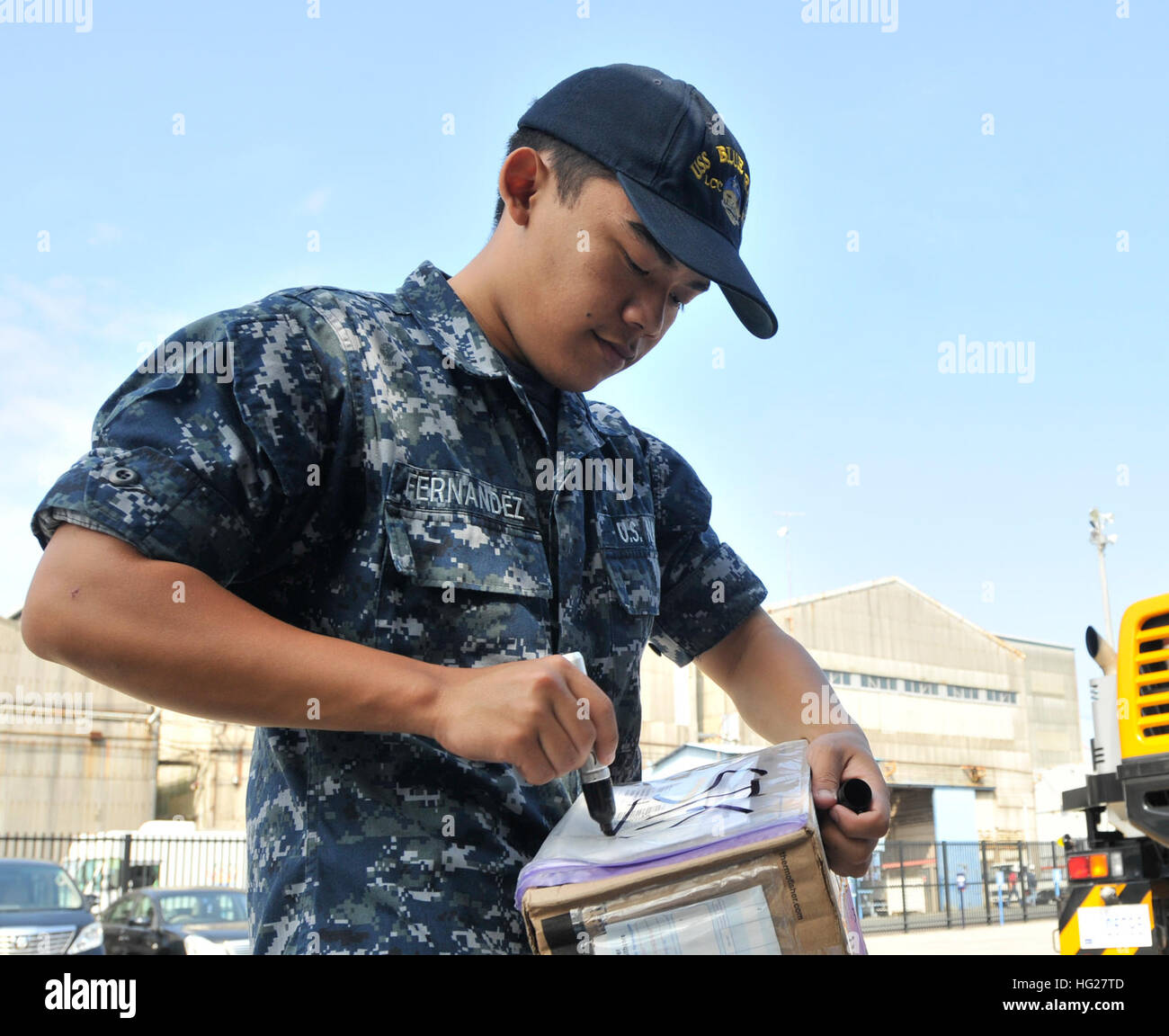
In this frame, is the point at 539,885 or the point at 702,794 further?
the point at 702,794

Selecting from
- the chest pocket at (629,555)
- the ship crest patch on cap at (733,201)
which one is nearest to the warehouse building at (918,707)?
the chest pocket at (629,555)

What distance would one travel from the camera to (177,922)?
10.1 metres

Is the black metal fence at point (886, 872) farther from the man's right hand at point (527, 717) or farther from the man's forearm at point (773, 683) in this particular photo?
the man's right hand at point (527, 717)

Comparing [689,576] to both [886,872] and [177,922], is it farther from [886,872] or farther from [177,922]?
[886,872]

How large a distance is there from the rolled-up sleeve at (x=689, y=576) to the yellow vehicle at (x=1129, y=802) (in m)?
3.66

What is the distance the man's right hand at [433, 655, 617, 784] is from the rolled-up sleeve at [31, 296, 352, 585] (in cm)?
25

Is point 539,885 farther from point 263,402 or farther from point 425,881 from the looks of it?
point 263,402

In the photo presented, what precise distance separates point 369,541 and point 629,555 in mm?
395

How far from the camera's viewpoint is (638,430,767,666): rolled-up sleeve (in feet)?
5.29

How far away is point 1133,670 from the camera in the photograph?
467 cm

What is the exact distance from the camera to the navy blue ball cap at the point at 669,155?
1261mm
